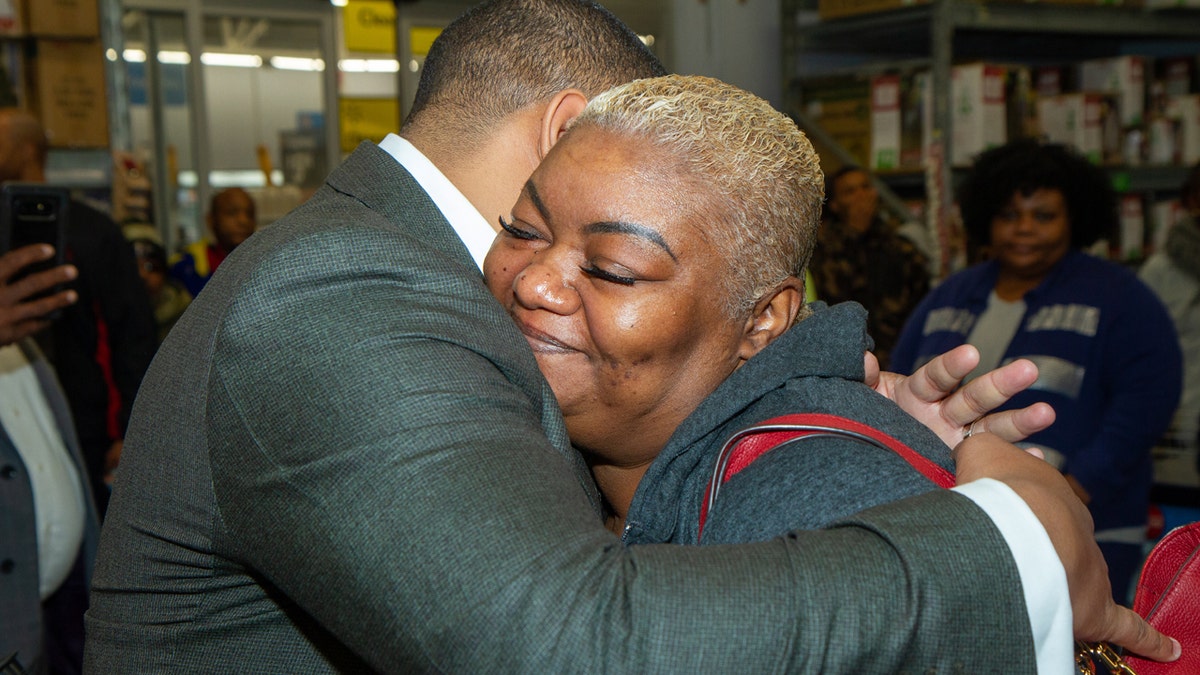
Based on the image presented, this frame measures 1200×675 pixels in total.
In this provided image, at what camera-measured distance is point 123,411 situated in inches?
131

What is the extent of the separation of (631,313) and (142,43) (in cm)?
698

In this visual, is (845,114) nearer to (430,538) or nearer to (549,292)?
(549,292)

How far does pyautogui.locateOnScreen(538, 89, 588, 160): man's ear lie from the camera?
1397 millimetres

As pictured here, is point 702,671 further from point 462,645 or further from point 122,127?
point 122,127

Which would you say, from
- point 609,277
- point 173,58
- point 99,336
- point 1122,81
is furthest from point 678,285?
point 173,58

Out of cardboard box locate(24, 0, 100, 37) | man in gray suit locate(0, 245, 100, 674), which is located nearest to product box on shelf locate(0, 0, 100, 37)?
cardboard box locate(24, 0, 100, 37)

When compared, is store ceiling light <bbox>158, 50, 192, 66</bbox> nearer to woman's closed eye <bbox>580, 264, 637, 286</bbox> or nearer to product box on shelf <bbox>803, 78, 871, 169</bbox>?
product box on shelf <bbox>803, 78, 871, 169</bbox>

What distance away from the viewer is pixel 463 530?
0.74 meters

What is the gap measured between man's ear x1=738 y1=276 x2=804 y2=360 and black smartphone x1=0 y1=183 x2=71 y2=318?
208cm

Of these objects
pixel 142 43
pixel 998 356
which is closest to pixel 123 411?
pixel 998 356

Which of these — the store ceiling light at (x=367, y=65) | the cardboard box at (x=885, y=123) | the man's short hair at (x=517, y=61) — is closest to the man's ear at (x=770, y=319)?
the man's short hair at (x=517, y=61)

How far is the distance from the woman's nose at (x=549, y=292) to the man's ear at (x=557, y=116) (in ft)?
1.22

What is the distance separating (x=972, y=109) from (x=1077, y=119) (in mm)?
711

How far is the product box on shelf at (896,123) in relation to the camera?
5.05 m
